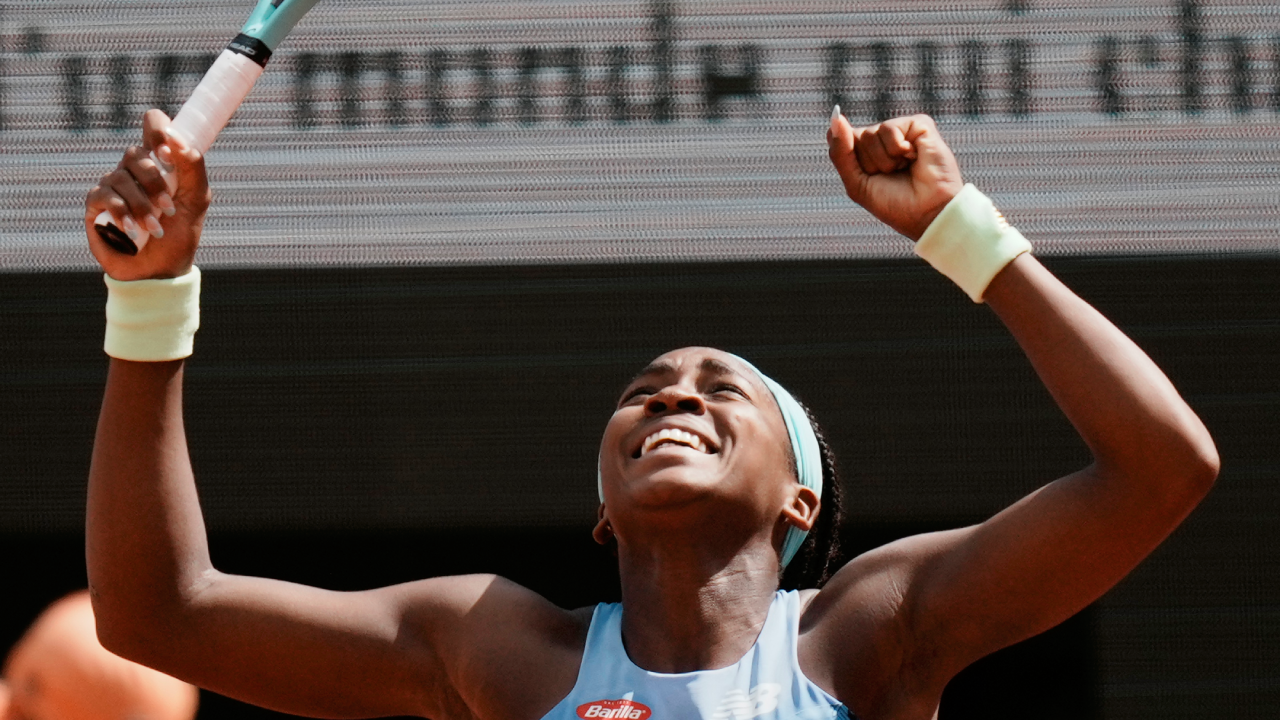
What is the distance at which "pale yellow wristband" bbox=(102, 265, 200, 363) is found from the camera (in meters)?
1.51

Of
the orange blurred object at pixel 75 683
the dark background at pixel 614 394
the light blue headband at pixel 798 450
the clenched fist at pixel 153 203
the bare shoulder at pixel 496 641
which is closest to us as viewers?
the clenched fist at pixel 153 203

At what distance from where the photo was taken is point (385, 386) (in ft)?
7.80

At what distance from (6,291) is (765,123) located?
45.8 inches

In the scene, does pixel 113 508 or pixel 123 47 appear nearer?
pixel 113 508

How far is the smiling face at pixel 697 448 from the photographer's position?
166 cm

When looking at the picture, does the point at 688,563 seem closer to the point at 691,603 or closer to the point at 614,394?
the point at 691,603

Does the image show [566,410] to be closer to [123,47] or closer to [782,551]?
[782,551]

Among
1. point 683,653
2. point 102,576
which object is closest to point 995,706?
point 683,653

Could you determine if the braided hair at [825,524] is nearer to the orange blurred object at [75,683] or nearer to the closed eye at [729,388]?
the closed eye at [729,388]

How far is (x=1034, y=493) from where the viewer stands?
1.53m

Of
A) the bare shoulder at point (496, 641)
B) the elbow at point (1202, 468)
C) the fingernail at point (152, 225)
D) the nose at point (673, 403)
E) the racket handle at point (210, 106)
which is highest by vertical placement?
the racket handle at point (210, 106)

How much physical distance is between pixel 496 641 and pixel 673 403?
1.10 ft

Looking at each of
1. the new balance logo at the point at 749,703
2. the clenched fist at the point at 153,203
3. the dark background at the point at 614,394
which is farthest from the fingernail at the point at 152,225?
the dark background at the point at 614,394

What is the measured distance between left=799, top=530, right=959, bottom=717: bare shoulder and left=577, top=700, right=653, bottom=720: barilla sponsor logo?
18cm
